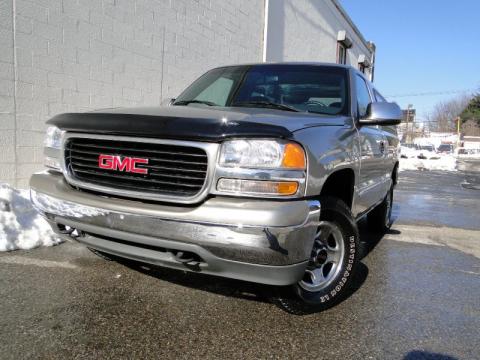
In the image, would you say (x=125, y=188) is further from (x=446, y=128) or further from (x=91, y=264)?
(x=446, y=128)

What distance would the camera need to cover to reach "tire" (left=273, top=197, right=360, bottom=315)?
9.26 ft

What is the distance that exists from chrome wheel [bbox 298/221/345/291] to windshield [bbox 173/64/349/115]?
3.28 ft

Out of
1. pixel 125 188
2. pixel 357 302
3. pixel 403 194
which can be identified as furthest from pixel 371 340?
pixel 403 194

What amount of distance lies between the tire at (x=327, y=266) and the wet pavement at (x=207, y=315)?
0.35 feet

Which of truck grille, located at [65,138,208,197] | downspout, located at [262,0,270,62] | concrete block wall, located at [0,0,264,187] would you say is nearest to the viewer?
truck grille, located at [65,138,208,197]

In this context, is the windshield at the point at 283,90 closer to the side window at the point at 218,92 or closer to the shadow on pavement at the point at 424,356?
the side window at the point at 218,92

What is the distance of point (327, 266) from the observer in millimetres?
3100

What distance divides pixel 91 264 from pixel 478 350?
2.89 meters

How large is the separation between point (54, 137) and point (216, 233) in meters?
1.48

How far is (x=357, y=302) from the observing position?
3.23 metres

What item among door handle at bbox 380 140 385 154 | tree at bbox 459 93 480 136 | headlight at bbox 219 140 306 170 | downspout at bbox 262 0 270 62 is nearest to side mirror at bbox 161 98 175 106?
headlight at bbox 219 140 306 170

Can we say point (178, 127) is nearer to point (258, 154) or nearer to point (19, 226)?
point (258, 154)

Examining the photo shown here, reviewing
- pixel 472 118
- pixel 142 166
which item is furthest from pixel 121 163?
pixel 472 118

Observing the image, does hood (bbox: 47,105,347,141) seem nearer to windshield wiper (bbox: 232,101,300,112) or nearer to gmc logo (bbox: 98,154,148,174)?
gmc logo (bbox: 98,154,148,174)
